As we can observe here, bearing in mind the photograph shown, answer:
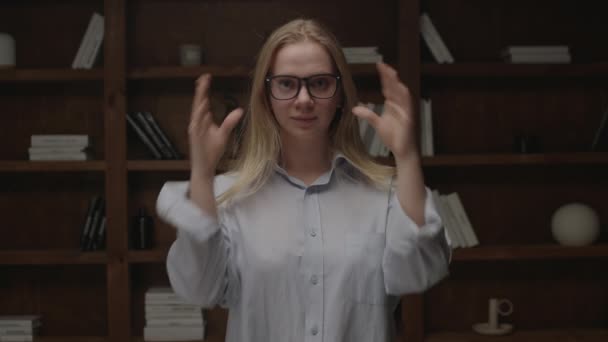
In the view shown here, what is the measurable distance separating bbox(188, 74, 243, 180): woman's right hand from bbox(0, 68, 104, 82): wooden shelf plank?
1.94m

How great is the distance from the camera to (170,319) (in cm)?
325

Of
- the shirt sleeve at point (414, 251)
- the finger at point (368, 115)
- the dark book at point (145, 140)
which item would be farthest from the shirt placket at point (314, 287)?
the dark book at point (145, 140)

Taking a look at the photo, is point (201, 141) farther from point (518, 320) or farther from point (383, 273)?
point (518, 320)

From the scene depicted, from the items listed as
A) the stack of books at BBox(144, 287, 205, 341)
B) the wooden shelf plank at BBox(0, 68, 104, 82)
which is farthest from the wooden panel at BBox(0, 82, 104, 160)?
the stack of books at BBox(144, 287, 205, 341)

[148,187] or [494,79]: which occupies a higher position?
[494,79]

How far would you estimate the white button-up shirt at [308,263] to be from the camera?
4.80ft

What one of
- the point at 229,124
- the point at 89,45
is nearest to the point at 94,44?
the point at 89,45

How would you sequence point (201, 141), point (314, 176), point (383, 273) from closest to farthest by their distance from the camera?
point (201, 141), point (383, 273), point (314, 176)

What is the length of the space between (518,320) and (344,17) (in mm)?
1559

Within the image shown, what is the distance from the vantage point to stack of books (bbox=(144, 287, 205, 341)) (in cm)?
324

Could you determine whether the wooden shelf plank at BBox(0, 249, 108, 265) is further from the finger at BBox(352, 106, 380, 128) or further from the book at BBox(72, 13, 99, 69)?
the finger at BBox(352, 106, 380, 128)

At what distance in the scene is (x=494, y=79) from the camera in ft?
11.3

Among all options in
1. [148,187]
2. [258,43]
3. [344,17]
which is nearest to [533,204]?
[344,17]

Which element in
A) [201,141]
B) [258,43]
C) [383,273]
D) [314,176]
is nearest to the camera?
[201,141]
